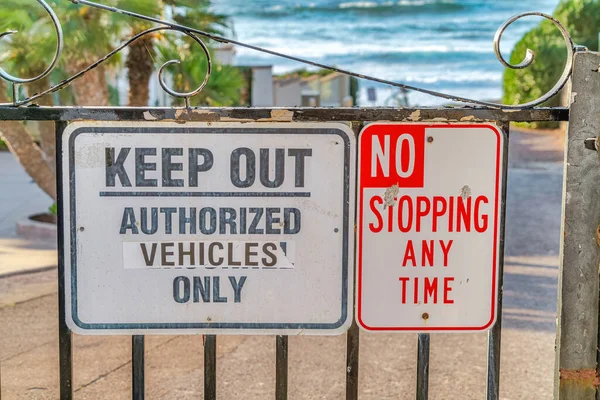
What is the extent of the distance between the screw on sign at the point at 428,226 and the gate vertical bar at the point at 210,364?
0.41m

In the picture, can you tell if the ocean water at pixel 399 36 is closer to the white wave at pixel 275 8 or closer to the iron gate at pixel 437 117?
the white wave at pixel 275 8

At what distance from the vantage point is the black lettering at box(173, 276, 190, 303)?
2.28 meters

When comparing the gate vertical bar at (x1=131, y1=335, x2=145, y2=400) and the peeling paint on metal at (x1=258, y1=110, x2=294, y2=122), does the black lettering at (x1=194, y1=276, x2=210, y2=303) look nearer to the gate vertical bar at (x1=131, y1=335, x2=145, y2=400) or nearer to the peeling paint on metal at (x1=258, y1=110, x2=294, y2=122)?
the gate vertical bar at (x1=131, y1=335, x2=145, y2=400)

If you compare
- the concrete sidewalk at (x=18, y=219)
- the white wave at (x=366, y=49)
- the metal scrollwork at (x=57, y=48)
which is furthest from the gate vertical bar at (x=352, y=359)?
the white wave at (x=366, y=49)

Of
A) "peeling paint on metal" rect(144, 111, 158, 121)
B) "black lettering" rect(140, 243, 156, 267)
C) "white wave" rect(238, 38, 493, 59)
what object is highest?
"white wave" rect(238, 38, 493, 59)

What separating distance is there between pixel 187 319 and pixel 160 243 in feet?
0.72

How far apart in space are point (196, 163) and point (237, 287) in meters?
0.35

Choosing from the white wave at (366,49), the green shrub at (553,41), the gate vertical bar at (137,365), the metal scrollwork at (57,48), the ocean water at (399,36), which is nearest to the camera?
the metal scrollwork at (57,48)

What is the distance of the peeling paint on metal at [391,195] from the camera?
227cm

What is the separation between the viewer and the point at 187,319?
230cm

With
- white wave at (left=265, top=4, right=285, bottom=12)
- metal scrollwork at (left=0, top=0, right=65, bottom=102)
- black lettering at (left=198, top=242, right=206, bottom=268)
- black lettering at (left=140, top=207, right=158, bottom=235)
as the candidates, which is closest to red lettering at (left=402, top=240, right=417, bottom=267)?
black lettering at (left=198, top=242, right=206, bottom=268)

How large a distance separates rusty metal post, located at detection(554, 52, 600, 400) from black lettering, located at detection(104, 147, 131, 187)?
3.75ft

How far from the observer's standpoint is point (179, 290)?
2.28m

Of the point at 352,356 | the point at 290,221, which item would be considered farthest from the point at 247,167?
the point at 352,356
